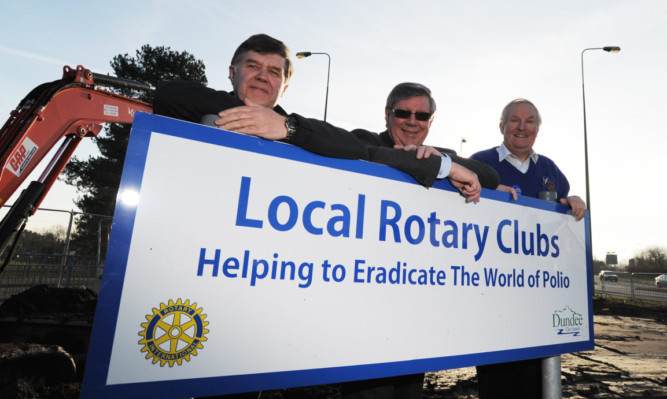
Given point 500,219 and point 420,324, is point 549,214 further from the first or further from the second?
point 420,324

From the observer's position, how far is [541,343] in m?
1.64

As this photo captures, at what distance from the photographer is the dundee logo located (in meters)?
1.74

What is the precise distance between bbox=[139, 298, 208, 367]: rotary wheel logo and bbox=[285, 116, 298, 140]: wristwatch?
56cm

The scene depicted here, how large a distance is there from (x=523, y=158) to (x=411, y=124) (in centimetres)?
118

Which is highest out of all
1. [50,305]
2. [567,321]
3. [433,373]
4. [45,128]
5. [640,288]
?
[45,128]

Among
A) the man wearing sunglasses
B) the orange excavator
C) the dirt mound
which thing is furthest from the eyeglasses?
the dirt mound

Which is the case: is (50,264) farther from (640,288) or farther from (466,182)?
(640,288)

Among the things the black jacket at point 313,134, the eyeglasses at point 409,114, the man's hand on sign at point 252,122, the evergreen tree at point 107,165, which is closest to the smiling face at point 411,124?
the eyeglasses at point 409,114

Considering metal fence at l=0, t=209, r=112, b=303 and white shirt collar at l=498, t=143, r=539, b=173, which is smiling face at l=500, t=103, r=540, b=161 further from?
metal fence at l=0, t=209, r=112, b=303

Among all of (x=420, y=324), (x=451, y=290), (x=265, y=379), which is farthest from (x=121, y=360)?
(x=451, y=290)

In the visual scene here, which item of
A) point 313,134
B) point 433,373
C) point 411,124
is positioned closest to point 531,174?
point 411,124

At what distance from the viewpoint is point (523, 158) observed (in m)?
2.87

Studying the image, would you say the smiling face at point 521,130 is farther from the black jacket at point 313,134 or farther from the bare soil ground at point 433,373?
the bare soil ground at point 433,373

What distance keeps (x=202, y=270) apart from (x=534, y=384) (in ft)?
6.88
